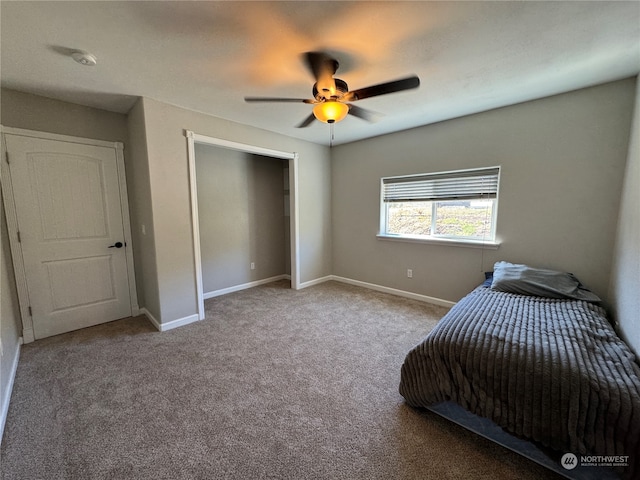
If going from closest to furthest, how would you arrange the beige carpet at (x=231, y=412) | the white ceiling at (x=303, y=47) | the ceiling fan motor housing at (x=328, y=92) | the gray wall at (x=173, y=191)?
the beige carpet at (x=231, y=412), the white ceiling at (x=303, y=47), the ceiling fan motor housing at (x=328, y=92), the gray wall at (x=173, y=191)

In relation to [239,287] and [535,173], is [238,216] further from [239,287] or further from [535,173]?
[535,173]

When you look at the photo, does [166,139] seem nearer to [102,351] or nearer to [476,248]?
[102,351]

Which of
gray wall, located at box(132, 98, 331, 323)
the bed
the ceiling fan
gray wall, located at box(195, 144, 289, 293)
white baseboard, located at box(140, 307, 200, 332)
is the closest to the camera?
the bed

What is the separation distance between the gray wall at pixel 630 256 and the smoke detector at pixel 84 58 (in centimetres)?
401

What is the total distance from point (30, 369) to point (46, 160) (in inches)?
78.1

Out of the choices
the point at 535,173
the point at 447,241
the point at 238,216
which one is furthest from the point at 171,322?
the point at 535,173

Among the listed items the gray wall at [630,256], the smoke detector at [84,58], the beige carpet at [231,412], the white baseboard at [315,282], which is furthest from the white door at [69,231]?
the gray wall at [630,256]

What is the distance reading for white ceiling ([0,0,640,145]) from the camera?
1.44m

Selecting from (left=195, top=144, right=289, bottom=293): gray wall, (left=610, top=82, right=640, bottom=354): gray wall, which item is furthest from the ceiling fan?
(left=195, top=144, right=289, bottom=293): gray wall

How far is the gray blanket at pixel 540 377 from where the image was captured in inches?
45.1

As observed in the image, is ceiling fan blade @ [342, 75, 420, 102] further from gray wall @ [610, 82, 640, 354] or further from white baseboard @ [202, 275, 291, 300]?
white baseboard @ [202, 275, 291, 300]

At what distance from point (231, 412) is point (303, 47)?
8.27 feet

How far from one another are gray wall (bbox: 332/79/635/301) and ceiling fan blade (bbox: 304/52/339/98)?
2042mm

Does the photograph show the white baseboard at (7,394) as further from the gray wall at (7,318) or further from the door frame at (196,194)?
the door frame at (196,194)
